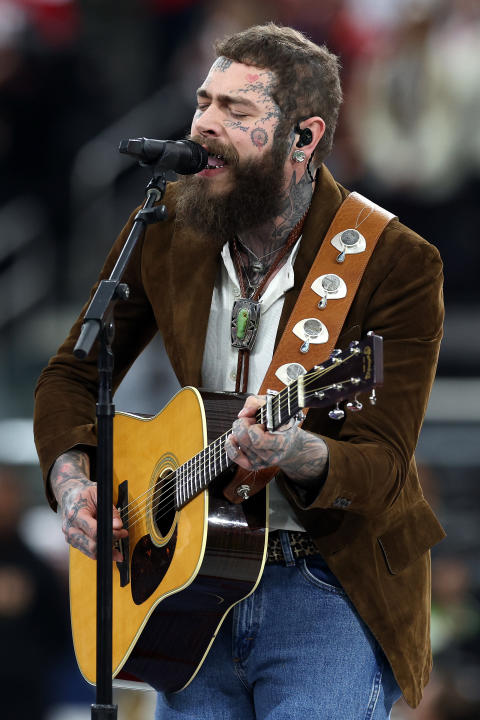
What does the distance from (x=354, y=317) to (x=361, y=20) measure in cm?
370

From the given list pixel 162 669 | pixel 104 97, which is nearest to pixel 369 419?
pixel 162 669

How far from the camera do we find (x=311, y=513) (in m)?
2.13

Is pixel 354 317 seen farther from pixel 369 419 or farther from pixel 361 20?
pixel 361 20

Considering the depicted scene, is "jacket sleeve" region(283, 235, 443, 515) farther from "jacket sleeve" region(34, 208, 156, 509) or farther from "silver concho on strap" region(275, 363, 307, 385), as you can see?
"jacket sleeve" region(34, 208, 156, 509)

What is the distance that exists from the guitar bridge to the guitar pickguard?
0.09 feet

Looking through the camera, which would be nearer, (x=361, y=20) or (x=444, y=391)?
(x=444, y=391)

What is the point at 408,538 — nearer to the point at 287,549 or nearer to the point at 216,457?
the point at 287,549

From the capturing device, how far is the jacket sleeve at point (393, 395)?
6.59 ft

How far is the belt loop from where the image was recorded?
2168mm

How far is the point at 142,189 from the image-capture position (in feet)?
18.5

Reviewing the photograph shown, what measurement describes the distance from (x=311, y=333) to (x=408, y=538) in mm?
446

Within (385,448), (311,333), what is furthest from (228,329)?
(385,448)

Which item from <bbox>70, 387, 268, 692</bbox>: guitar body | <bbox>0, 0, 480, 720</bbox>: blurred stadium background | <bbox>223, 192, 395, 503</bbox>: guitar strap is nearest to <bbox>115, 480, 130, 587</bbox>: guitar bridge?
<bbox>70, 387, 268, 692</bbox>: guitar body

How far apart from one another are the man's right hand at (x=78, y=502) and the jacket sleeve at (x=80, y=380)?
0.03m
